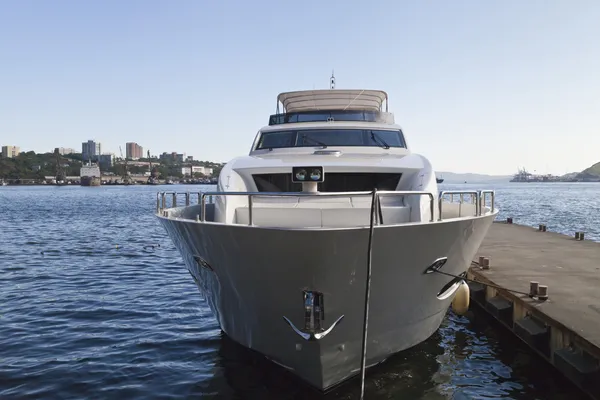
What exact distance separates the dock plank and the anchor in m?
3.48

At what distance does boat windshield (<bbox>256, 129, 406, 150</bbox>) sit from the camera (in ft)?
28.6

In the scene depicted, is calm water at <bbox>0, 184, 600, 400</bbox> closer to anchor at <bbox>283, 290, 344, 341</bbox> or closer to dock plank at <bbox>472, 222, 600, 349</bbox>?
dock plank at <bbox>472, 222, 600, 349</bbox>

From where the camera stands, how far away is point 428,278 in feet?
20.9

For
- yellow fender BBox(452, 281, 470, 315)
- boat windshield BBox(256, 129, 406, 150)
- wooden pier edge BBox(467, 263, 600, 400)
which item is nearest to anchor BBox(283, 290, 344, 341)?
yellow fender BBox(452, 281, 470, 315)

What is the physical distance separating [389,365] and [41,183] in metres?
185

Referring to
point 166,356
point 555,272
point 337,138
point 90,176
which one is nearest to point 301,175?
point 337,138

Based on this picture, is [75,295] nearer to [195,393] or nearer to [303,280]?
[195,393]

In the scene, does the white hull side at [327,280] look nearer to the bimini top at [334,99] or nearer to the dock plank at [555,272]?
the dock plank at [555,272]

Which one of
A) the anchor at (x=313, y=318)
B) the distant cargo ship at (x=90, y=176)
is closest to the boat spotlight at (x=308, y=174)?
the anchor at (x=313, y=318)

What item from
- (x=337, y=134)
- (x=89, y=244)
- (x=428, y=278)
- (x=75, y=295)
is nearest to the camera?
(x=428, y=278)

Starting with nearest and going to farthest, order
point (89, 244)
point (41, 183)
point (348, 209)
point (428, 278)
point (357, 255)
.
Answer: point (357, 255), point (348, 209), point (428, 278), point (89, 244), point (41, 183)

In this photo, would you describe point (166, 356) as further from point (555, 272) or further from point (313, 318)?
point (555, 272)

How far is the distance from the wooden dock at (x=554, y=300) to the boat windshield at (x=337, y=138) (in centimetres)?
358

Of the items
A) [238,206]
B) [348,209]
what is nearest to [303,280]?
[348,209]
